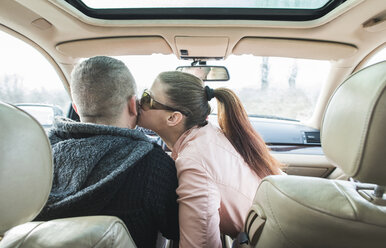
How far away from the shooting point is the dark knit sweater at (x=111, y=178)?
100 cm

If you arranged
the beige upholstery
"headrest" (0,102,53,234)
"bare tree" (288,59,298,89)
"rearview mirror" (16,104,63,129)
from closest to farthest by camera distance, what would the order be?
"headrest" (0,102,53,234) < the beige upholstery < "rearview mirror" (16,104,63,129) < "bare tree" (288,59,298,89)

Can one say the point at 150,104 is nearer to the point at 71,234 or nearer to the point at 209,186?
the point at 209,186

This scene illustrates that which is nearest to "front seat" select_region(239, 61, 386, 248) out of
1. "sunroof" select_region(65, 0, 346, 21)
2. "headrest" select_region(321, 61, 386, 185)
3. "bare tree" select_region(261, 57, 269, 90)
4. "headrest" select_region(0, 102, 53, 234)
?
"headrest" select_region(321, 61, 386, 185)

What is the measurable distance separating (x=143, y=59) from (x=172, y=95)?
61.6 inches

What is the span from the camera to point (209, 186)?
131cm

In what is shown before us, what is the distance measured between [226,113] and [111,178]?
102cm

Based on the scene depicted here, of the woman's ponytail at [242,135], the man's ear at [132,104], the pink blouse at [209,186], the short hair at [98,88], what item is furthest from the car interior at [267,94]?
the man's ear at [132,104]

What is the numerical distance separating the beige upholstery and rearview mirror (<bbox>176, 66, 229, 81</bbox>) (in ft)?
7.15

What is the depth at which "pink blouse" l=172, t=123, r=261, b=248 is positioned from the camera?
1264 millimetres

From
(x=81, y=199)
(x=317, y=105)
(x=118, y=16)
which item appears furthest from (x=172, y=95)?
(x=317, y=105)

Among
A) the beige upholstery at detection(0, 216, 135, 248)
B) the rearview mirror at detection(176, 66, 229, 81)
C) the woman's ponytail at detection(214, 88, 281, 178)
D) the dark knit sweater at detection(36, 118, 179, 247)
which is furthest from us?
the rearview mirror at detection(176, 66, 229, 81)

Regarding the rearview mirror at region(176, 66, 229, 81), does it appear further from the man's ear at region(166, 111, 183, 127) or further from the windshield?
the man's ear at region(166, 111, 183, 127)

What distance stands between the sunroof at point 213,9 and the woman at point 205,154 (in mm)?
802

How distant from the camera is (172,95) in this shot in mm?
1674
